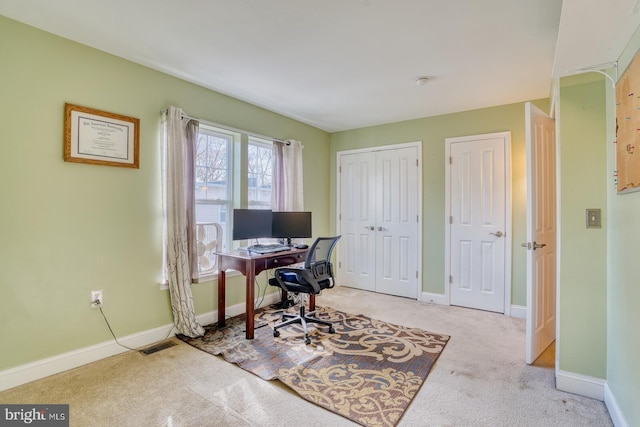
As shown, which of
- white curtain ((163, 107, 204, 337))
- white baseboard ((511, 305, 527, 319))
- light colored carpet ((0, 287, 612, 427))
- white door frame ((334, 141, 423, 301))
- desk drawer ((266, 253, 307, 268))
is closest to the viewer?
light colored carpet ((0, 287, 612, 427))

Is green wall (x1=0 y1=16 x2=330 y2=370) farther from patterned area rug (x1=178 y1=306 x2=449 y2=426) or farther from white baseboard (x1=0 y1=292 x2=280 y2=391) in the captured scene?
patterned area rug (x1=178 y1=306 x2=449 y2=426)

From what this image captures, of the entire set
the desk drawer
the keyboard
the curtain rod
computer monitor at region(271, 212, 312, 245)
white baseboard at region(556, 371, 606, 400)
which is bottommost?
white baseboard at region(556, 371, 606, 400)

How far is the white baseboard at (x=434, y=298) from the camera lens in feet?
12.4

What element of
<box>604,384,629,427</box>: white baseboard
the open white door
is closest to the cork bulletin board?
the open white door

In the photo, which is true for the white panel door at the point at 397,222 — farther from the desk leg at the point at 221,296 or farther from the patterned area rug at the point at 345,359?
the desk leg at the point at 221,296

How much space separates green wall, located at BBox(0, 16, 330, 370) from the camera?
77.3 inches

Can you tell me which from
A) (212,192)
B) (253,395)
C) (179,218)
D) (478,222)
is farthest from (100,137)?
(478,222)

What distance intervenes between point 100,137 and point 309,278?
204 cm

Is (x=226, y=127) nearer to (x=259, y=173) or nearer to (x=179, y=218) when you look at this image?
(x=259, y=173)

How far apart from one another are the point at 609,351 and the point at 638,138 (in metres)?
1.31

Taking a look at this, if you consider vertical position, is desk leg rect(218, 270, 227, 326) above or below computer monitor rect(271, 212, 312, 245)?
below

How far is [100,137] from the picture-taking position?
2332 millimetres

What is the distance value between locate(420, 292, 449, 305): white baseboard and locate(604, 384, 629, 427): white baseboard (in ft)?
6.41

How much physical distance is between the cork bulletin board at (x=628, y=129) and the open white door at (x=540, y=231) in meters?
0.62
